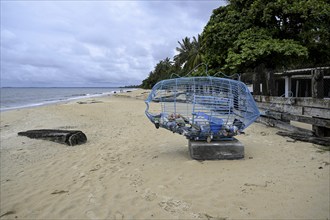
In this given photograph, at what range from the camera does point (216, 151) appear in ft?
19.1

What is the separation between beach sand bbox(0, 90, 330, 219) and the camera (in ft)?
12.6

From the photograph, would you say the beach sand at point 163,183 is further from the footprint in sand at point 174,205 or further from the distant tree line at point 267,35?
the distant tree line at point 267,35

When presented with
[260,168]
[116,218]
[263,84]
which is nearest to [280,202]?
[260,168]

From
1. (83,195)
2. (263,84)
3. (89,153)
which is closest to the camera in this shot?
(83,195)

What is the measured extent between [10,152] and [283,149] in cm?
819

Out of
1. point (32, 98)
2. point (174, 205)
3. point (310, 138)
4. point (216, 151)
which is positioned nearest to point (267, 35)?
point (310, 138)

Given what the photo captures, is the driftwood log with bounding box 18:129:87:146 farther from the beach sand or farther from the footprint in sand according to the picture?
the footprint in sand

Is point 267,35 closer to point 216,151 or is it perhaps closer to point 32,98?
point 216,151

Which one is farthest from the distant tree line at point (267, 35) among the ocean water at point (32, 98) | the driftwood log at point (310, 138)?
the ocean water at point (32, 98)

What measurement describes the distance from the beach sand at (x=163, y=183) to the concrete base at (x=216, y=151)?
0.20 m

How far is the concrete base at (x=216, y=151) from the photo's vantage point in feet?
19.1

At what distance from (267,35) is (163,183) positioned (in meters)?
9.21

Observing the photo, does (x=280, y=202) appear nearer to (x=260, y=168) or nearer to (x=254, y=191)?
(x=254, y=191)

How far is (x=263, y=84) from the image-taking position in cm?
1023
